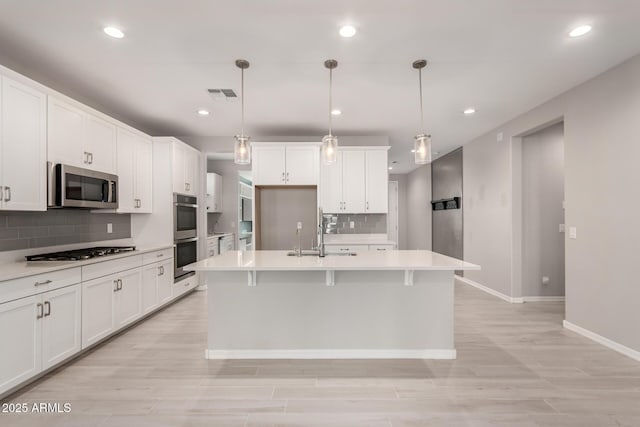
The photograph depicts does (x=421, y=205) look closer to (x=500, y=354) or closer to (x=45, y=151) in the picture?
(x=500, y=354)

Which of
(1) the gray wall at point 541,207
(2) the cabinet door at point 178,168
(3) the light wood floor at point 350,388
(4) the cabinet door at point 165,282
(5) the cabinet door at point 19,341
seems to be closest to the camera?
(3) the light wood floor at point 350,388

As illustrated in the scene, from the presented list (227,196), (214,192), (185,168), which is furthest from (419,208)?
(185,168)

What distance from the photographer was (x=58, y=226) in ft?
10.2

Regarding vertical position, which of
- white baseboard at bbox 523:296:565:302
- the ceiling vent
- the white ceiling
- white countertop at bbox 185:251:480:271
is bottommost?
white baseboard at bbox 523:296:565:302

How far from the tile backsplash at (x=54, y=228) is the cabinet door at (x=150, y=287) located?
2.22 feet

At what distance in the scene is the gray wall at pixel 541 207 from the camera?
4457 millimetres

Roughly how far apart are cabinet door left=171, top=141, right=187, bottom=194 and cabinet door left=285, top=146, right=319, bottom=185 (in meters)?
1.54

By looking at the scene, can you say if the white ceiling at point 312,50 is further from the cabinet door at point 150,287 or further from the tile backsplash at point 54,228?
the cabinet door at point 150,287

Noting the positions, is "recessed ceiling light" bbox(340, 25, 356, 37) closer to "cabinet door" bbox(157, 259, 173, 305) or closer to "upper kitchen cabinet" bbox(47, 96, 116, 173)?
"upper kitchen cabinet" bbox(47, 96, 116, 173)

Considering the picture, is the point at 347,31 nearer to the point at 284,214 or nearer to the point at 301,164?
the point at 301,164

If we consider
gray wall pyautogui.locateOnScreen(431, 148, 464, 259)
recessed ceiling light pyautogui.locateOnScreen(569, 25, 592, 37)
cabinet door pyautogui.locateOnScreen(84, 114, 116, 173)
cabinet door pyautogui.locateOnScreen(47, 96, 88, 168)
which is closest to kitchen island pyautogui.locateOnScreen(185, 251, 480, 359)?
cabinet door pyautogui.locateOnScreen(47, 96, 88, 168)

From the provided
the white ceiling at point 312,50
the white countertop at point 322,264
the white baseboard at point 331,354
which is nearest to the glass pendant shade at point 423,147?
the white ceiling at point 312,50

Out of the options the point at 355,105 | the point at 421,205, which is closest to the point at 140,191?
the point at 355,105

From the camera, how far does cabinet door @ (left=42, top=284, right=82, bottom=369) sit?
2326 mm
